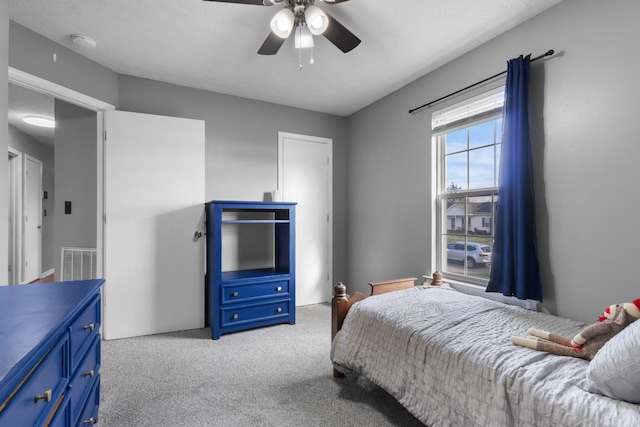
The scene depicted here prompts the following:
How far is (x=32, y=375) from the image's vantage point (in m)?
0.85

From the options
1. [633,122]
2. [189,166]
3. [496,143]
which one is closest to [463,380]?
[633,122]

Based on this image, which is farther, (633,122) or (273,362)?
(273,362)

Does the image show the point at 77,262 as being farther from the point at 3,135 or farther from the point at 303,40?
the point at 303,40

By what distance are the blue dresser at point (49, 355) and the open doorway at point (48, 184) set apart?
207 centimetres

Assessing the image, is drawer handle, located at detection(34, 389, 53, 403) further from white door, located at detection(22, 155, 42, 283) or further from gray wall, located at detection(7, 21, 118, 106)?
white door, located at detection(22, 155, 42, 283)

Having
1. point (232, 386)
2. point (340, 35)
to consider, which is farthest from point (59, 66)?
point (232, 386)

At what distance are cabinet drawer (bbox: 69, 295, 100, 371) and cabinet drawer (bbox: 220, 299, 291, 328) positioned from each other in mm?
1513

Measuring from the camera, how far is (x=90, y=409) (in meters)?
1.50

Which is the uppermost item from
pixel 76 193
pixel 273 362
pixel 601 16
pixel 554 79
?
pixel 601 16

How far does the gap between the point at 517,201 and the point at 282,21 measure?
1.90 m

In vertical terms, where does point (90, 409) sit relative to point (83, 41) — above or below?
below

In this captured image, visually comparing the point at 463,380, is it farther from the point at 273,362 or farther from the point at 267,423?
the point at 273,362

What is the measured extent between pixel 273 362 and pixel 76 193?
2.59 metres

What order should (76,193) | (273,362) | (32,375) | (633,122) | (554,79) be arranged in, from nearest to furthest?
1. (32,375)
2. (633,122)
3. (554,79)
4. (273,362)
5. (76,193)
